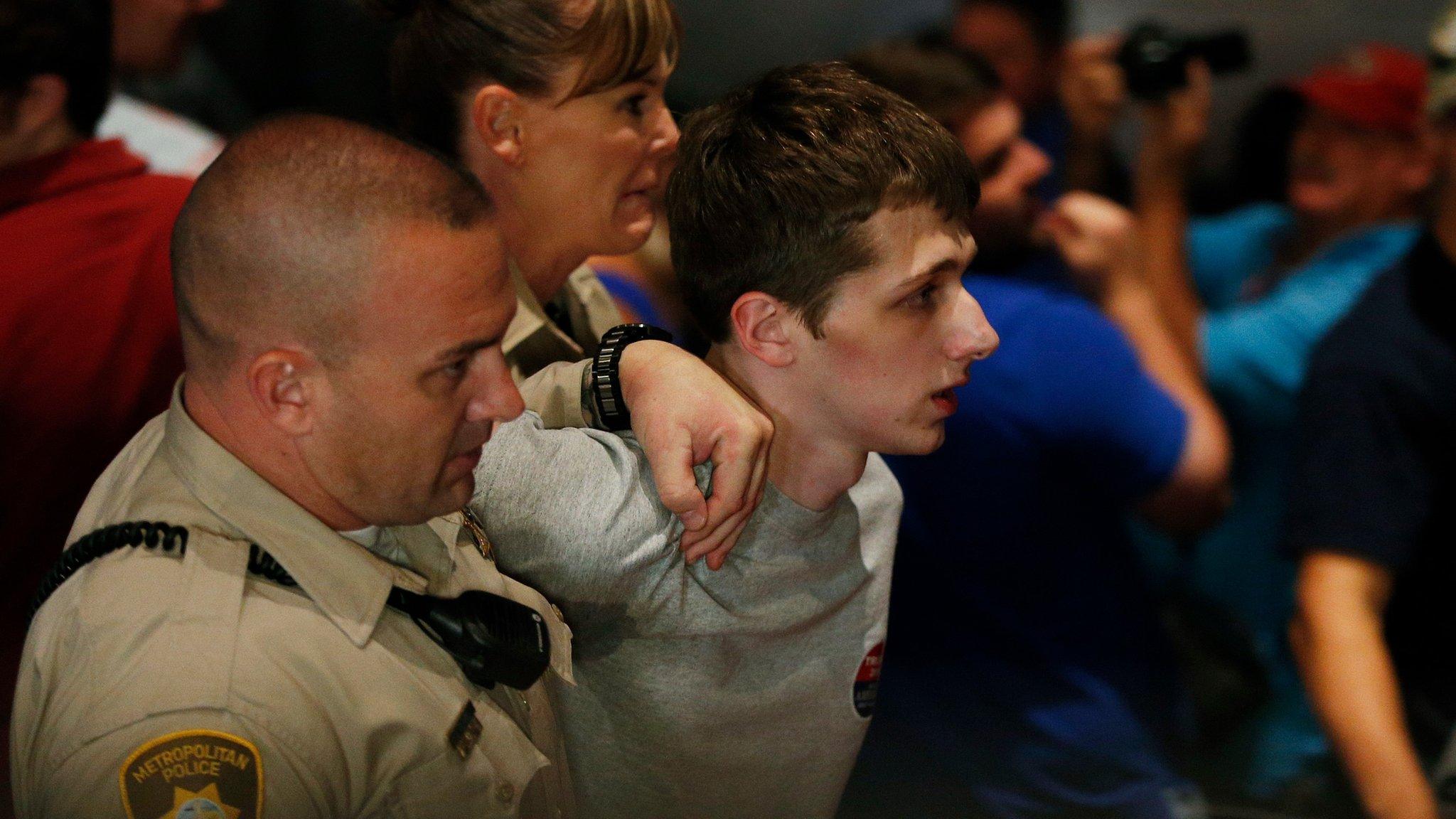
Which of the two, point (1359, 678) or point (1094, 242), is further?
point (1094, 242)

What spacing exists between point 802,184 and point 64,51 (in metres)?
0.77

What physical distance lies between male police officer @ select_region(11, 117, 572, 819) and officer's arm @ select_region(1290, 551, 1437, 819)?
1.11 meters

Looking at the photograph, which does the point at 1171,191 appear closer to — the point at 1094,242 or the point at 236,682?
the point at 1094,242

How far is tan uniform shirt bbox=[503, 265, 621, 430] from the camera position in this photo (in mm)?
1091

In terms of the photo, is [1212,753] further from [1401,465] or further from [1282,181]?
[1282,181]

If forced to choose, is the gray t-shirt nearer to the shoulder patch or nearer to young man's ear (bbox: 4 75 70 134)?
the shoulder patch

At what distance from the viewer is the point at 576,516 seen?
1.00 meters

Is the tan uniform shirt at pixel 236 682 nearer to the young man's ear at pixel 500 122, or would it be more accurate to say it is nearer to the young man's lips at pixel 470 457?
the young man's lips at pixel 470 457

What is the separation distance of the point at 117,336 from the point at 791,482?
0.63m

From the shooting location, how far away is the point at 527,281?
1.26 m

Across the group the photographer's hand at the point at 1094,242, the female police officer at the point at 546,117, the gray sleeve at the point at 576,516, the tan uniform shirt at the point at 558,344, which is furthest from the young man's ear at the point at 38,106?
the photographer's hand at the point at 1094,242

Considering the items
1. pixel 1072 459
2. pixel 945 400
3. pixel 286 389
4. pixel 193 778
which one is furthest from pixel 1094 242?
pixel 193 778

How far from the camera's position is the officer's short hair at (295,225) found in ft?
2.72

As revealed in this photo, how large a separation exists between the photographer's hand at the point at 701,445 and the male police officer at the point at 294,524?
0.12 m
